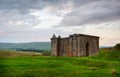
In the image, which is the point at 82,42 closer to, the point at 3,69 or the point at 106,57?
the point at 106,57

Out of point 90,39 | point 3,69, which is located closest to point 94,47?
point 90,39

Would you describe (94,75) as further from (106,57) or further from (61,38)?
(61,38)

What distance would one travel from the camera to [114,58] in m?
41.5

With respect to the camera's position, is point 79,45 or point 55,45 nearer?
point 79,45

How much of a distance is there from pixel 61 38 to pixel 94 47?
1268 centimetres

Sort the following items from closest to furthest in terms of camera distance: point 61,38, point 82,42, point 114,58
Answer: point 114,58, point 82,42, point 61,38

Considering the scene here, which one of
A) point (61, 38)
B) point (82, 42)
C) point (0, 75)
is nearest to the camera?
point (0, 75)

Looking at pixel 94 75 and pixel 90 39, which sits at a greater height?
pixel 90 39

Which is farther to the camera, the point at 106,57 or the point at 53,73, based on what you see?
the point at 106,57

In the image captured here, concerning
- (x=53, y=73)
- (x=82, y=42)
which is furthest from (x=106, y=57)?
(x=82, y=42)

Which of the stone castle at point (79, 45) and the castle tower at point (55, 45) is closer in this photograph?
the stone castle at point (79, 45)

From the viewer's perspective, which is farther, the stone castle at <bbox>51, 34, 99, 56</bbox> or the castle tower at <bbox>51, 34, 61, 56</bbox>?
the castle tower at <bbox>51, 34, 61, 56</bbox>

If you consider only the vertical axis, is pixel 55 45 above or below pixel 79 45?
above

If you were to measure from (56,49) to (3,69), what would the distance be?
204ft
